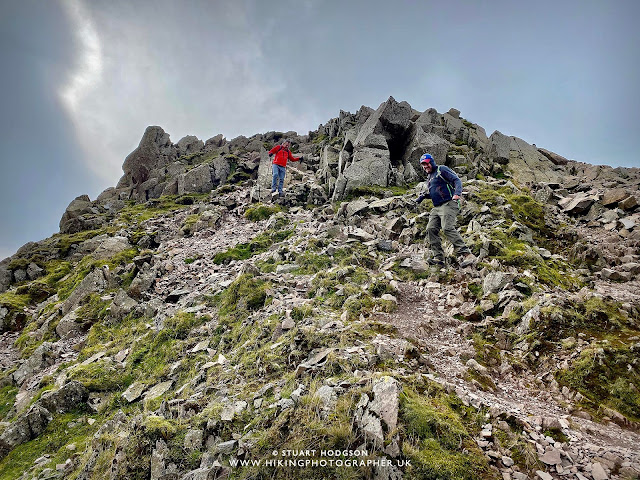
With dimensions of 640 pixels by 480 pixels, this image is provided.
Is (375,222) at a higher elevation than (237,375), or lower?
higher

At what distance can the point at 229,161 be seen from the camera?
49281mm

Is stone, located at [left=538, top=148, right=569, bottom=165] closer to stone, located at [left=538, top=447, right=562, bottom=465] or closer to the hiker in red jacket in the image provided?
the hiker in red jacket

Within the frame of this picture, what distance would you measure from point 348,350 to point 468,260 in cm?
738

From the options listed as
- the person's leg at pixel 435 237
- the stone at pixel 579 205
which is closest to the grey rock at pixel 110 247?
the person's leg at pixel 435 237

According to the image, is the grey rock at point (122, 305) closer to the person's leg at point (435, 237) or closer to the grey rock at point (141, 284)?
the grey rock at point (141, 284)

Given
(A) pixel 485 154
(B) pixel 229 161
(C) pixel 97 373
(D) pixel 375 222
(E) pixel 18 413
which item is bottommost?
(E) pixel 18 413

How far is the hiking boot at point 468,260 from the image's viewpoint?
40.0 ft

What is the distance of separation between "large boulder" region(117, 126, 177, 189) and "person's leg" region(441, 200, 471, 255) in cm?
5951

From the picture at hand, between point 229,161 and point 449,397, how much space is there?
48.8m

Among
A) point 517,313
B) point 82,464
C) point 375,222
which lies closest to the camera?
point 82,464

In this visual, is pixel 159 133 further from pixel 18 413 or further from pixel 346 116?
pixel 18 413

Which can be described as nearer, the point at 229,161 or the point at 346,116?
the point at 346,116

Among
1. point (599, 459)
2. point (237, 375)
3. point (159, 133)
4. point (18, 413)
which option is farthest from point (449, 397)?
point (159, 133)

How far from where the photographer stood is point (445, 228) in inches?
527
